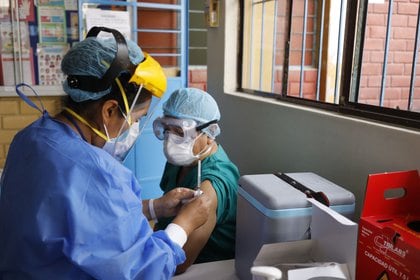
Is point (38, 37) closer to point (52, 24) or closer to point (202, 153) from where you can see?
point (52, 24)

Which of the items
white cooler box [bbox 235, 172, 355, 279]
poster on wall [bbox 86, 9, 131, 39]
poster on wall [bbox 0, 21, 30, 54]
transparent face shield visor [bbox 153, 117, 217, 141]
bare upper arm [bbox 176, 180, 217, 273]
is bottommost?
bare upper arm [bbox 176, 180, 217, 273]

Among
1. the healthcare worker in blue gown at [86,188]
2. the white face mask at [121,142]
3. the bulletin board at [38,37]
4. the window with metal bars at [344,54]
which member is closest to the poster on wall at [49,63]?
the bulletin board at [38,37]

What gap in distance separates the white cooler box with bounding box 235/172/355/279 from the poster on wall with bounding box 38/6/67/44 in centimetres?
201

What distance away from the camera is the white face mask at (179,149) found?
1.57m

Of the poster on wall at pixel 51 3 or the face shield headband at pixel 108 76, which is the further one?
the poster on wall at pixel 51 3

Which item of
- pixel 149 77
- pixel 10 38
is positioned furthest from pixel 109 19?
pixel 149 77

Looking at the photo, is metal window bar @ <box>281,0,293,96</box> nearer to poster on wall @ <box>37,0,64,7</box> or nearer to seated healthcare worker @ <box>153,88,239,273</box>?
seated healthcare worker @ <box>153,88,239,273</box>

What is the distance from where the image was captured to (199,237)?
1.42 m

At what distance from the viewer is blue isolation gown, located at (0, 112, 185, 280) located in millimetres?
891

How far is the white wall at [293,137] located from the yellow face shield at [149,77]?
73 centimetres

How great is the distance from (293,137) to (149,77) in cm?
90

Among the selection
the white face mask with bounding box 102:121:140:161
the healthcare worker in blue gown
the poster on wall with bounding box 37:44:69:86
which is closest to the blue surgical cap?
the healthcare worker in blue gown

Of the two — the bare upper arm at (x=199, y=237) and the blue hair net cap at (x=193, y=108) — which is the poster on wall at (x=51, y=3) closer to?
the blue hair net cap at (x=193, y=108)

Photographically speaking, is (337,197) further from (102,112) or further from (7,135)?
(7,135)
